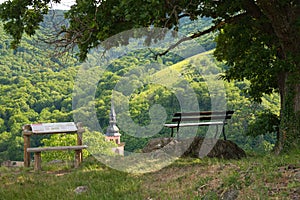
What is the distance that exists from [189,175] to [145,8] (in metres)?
3.32

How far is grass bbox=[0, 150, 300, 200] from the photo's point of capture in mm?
6812

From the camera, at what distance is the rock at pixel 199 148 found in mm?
12180

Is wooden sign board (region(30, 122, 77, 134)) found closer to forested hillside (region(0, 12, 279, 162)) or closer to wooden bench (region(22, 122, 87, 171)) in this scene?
wooden bench (region(22, 122, 87, 171))

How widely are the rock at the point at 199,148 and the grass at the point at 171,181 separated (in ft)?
2.09

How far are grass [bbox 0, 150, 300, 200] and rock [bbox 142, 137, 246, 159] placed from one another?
64cm

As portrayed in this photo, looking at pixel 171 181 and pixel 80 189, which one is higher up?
pixel 171 181

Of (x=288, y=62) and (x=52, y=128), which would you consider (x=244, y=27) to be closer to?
(x=288, y=62)

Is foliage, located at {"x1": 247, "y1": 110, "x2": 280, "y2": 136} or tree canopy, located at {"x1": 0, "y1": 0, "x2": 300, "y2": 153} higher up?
tree canopy, located at {"x1": 0, "y1": 0, "x2": 300, "y2": 153}

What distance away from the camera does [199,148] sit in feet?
40.4

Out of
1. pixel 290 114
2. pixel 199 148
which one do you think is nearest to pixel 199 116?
pixel 199 148

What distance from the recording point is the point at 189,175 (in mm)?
8922

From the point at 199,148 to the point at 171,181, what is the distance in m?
3.61

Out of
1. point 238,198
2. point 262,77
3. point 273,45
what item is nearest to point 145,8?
point 238,198

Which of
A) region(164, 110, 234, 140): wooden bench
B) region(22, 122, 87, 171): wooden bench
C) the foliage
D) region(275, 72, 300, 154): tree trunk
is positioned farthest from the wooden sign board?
region(275, 72, 300, 154): tree trunk
